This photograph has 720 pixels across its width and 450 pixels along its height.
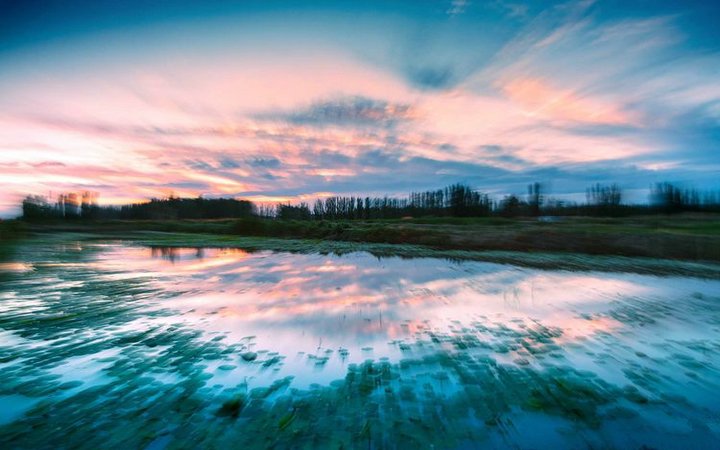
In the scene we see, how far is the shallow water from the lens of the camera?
362cm

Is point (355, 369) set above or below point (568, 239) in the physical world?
below

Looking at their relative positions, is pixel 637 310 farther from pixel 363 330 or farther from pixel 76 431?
pixel 76 431

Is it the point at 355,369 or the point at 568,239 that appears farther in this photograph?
the point at 568,239

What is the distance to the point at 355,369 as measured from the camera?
521 cm

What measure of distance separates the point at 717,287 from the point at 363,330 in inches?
545

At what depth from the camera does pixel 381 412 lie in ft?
13.2

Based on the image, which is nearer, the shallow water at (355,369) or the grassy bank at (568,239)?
the shallow water at (355,369)

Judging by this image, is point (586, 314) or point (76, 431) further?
point (586, 314)

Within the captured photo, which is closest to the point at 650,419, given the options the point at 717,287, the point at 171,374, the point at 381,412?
the point at 381,412

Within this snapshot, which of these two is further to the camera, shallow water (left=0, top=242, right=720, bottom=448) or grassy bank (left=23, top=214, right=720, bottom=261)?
grassy bank (left=23, top=214, right=720, bottom=261)

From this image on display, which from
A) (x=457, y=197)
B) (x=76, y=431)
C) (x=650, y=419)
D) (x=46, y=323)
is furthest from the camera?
(x=457, y=197)

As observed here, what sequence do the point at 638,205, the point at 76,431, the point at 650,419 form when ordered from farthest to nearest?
1. the point at 638,205
2. the point at 650,419
3. the point at 76,431

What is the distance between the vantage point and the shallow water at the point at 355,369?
362 cm

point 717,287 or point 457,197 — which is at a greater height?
point 457,197
